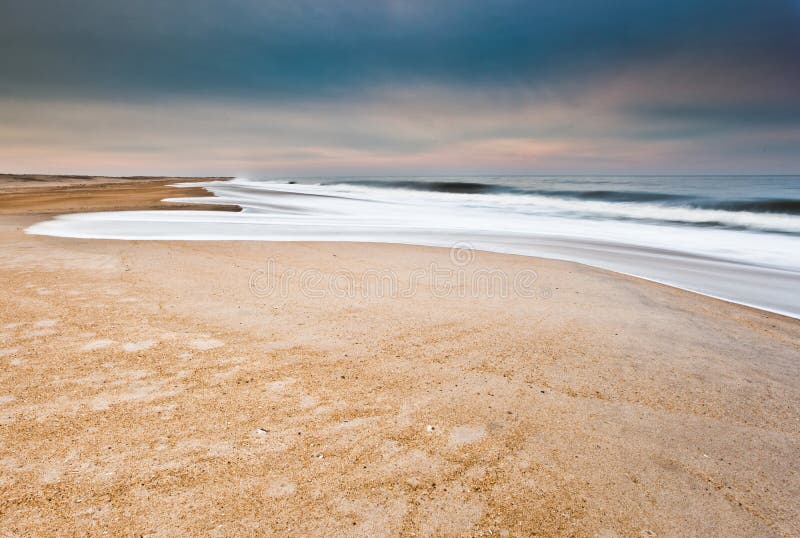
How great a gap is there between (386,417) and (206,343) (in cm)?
172

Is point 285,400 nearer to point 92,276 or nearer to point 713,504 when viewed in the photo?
point 713,504

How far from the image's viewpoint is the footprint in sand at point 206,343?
317cm

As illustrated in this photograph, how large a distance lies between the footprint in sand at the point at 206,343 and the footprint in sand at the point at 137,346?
0.29 m

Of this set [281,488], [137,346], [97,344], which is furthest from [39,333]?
[281,488]

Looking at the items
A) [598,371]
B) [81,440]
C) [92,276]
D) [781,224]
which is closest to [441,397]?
[598,371]

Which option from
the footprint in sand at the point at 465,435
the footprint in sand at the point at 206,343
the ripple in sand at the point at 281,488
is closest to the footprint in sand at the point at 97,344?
the footprint in sand at the point at 206,343

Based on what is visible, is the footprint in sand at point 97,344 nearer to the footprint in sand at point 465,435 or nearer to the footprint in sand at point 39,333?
the footprint in sand at point 39,333

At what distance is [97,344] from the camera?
3127 millimetres

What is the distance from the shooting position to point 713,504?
1.84 meters

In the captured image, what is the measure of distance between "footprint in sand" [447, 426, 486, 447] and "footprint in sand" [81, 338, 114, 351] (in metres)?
2.69

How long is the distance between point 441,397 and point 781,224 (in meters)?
18.5

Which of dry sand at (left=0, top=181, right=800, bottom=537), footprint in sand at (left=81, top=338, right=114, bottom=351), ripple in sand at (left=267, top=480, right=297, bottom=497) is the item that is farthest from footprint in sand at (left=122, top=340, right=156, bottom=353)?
ripple in sand at (left=267, top=480, right=297, bottom=497)

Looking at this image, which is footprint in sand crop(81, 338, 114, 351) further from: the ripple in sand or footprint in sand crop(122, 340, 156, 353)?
the ripple in sand

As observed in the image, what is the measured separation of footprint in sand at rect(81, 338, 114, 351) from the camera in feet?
10.0
